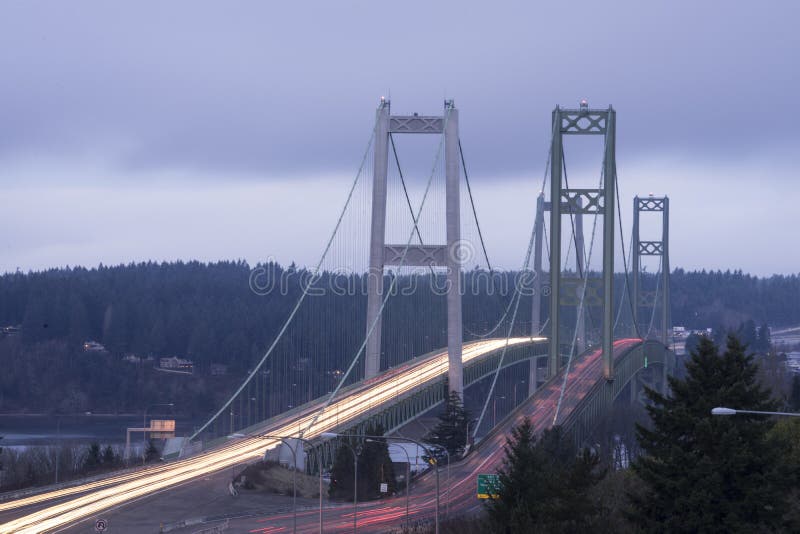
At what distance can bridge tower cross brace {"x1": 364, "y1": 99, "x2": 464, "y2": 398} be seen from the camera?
219 ft

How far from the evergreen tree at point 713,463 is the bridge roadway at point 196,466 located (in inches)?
717

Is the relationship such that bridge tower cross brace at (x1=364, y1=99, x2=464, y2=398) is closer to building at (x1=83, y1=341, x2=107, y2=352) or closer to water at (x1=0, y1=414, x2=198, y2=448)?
water at (x1=0, y1=414, x2=198, y2=448)

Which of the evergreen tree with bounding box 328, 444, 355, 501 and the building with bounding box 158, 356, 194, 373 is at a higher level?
the evergreen tree with bounding box 328, 444, 355, 501

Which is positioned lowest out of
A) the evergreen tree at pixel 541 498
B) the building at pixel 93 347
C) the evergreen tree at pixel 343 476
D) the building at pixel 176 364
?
the building at pixel 176 364

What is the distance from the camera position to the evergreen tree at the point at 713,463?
29406 millimetres

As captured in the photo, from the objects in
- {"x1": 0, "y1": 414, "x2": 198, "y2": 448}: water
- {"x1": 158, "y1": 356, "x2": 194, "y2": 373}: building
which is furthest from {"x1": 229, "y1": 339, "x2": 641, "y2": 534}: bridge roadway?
{"x1": 158, "y1": 356, "x2": 194, "y2": 373}: building

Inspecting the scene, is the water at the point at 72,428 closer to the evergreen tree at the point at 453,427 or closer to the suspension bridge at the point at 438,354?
the suspension bridge at the point at 438,354

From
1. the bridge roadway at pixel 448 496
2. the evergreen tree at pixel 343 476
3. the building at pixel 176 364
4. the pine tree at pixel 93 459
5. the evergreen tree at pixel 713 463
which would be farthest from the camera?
the building at pixel 176 364

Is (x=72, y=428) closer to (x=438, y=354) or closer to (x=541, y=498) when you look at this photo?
(x=438, y=354)

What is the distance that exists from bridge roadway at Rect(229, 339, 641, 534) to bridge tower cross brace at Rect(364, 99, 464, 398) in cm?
550

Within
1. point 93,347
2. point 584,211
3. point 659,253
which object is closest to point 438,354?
point 584,211

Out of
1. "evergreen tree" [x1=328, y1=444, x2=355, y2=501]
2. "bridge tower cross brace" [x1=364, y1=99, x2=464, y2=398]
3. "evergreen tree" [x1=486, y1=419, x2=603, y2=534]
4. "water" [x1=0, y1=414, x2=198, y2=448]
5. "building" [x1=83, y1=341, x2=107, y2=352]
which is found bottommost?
"water" [x1=0, y1=414, x2=198, y2=448]

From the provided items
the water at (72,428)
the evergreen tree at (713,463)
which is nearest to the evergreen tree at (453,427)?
the evergreen tree at (713,463)

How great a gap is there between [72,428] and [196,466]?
77855 millimetres
